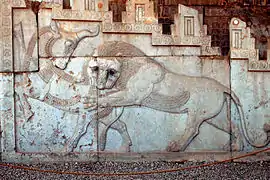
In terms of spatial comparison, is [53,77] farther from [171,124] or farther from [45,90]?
[171,124]

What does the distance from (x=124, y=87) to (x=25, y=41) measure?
1.94 m

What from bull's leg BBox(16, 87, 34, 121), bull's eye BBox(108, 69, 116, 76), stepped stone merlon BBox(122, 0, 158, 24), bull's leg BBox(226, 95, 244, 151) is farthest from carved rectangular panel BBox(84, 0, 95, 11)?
bull's leg BBox(226, 95, 244, 151)

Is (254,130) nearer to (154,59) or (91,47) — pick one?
(154,59)

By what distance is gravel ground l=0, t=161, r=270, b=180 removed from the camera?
652 centimetres

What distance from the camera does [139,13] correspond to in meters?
7.21

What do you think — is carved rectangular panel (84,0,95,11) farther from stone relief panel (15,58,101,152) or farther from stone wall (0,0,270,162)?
stone relief panel (15,58,101,152)

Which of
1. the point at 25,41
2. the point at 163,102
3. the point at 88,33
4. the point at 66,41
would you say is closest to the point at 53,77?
the point at 66,41

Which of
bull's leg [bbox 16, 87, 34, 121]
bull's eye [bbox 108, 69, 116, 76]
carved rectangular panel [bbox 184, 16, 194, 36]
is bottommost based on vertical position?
bull's leg [bbox 16, 87, 34, 121]

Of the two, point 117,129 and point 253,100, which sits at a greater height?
point 253,100

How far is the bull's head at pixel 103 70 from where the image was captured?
7227 millimetres

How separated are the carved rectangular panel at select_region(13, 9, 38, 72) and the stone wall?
0.7 inches

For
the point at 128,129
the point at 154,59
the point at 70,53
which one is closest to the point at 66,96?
the point at 70,53

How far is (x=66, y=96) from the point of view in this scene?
23.8 feet

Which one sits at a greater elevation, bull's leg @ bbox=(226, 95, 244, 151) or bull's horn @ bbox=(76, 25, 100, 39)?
bull's horn @ bbox=(76, 25, 100, 39)
